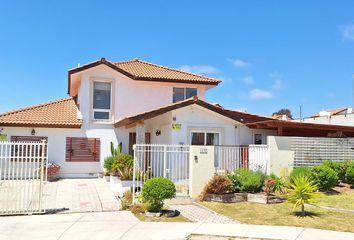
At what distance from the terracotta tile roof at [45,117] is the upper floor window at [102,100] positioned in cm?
136

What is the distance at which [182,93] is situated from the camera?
2638cm

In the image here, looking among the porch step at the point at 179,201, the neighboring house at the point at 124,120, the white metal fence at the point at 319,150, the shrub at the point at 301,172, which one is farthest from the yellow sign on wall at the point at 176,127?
the shrub at the point at 301,172

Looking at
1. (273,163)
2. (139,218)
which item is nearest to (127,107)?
(273,163)

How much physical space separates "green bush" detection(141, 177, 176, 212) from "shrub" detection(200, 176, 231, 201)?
2.63 meters

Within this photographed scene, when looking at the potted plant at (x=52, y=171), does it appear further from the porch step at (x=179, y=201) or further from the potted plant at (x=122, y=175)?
the porch step at (x=179, y=201)

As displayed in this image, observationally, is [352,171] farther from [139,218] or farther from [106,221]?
[106,221]

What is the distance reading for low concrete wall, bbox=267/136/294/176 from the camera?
1767 centimetres

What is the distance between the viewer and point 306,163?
18281mm

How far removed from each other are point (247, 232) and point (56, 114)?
1762 cm

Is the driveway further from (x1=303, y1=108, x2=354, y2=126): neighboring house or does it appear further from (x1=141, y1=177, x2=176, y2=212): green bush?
(x1=303, y1=108, x2=354, y2=126): neighboring house

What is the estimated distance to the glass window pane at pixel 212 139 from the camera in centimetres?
2019

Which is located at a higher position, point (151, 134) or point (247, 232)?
point (151, 134)

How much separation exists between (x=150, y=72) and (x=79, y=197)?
42.9 feet

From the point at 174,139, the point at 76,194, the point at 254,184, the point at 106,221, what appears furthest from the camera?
the point at 174,139
